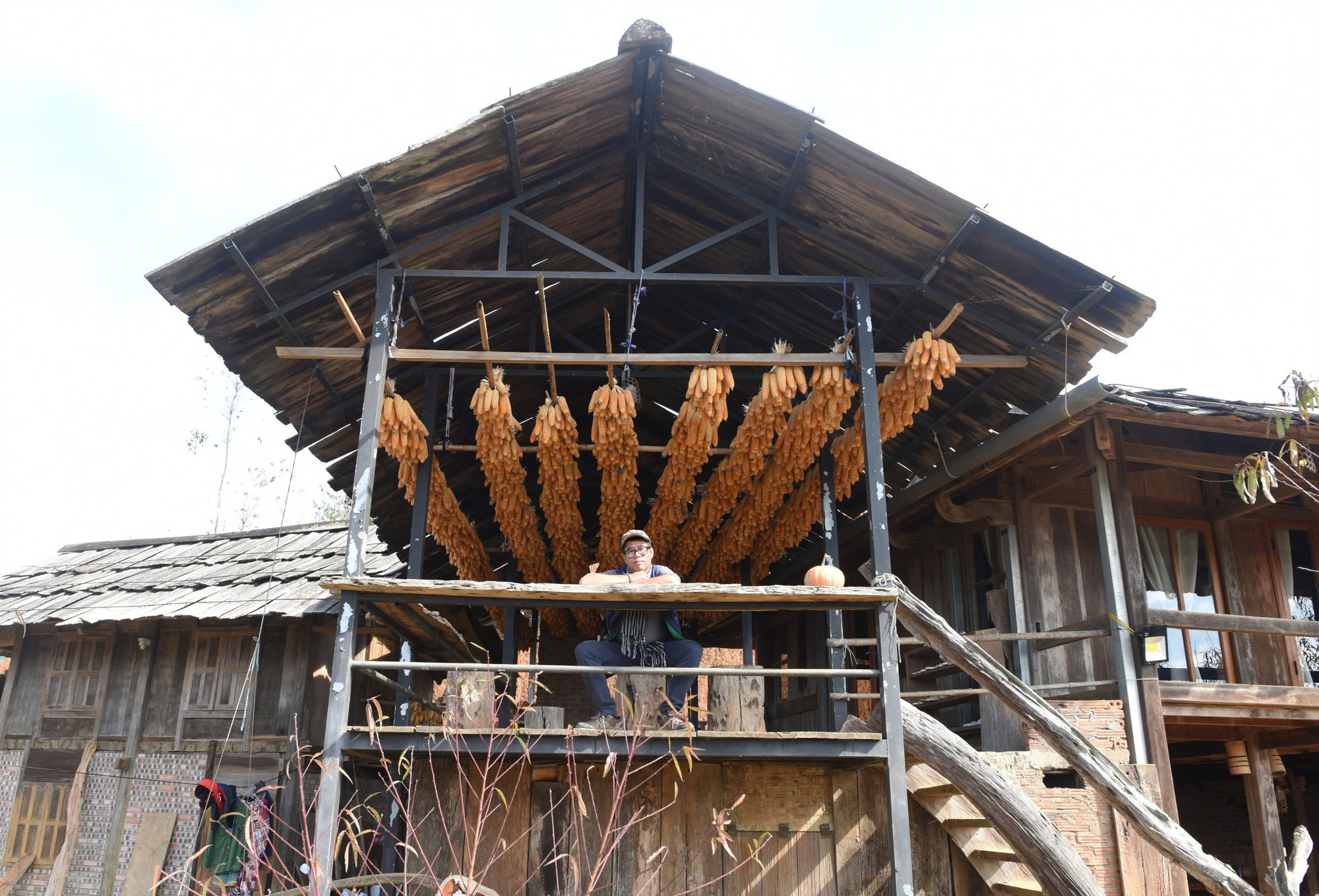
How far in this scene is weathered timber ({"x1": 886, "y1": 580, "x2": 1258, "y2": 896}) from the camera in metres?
5.56

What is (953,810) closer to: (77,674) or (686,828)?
(686,828)

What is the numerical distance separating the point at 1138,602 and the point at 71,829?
13.1 m

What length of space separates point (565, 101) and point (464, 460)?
5.26m

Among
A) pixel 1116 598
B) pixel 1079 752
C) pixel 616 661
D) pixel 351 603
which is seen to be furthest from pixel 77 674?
pixel 1116 598

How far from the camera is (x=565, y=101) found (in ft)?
23.1

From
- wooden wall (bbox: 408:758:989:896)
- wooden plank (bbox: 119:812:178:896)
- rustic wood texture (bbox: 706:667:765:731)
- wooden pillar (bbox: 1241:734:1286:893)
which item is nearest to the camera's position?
rustic wood texture (bbox: 706:667:765:731)

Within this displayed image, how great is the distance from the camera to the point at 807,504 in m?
9.33

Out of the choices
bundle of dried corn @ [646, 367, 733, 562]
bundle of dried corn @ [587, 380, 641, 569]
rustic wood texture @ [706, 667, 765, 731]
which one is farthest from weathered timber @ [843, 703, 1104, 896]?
bundle of dried corn @ [587, 380, 641, 569]

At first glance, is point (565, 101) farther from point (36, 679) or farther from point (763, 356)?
point (36, 679)

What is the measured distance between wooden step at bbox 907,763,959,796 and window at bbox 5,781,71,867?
11.4 meters

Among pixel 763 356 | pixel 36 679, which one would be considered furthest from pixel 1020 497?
pixel 36 679

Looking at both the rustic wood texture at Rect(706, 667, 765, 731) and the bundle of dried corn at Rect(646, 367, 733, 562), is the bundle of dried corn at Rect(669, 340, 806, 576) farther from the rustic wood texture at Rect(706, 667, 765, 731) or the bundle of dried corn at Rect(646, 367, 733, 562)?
the rustic wood texture at Rect(706, 667, 765, 731)

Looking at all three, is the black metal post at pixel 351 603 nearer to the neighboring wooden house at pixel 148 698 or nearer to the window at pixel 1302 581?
the neighboring wooden house at pixel 148 698

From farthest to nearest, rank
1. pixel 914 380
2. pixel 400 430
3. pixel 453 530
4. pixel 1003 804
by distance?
pixel 453 530 < pixel 400 430 < pixel 914 380 < pixel 1003 804
